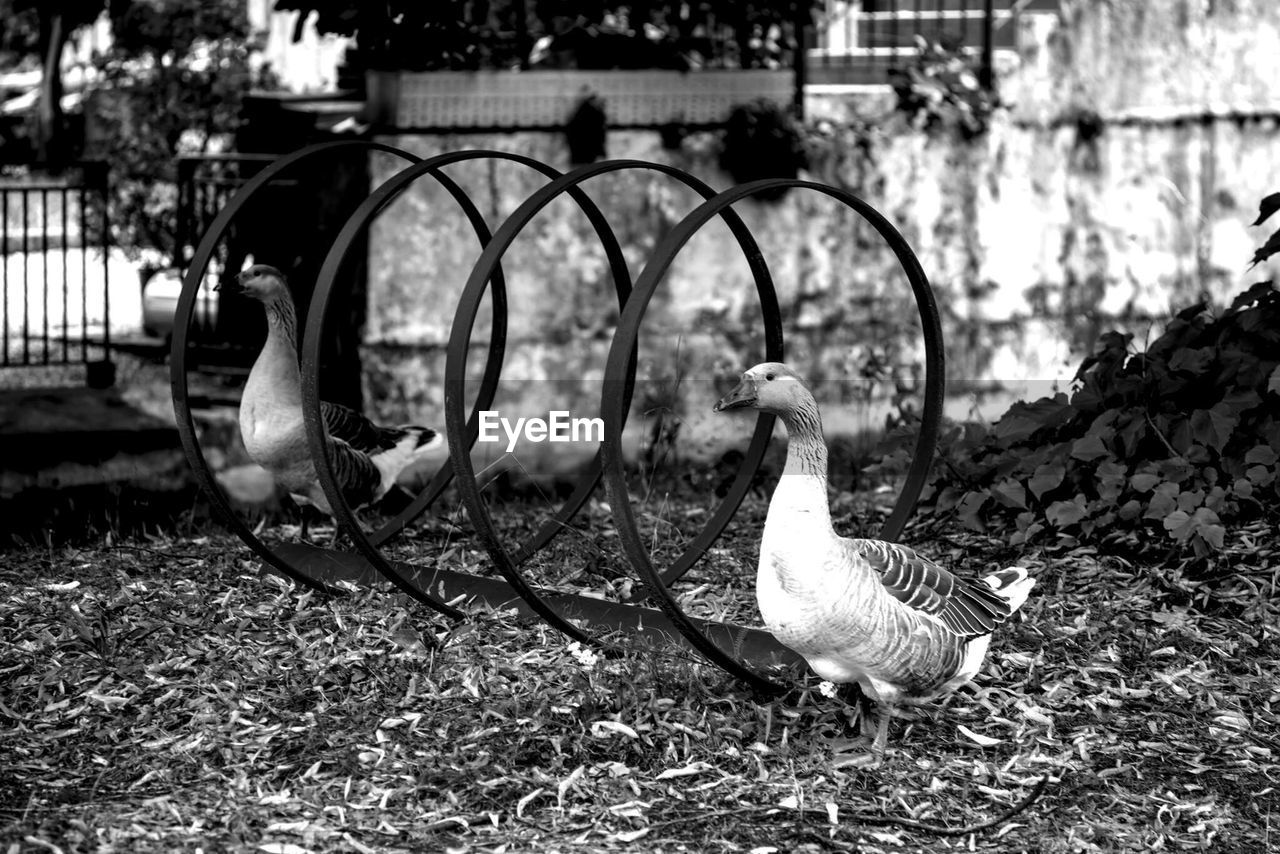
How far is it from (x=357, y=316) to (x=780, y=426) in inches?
93.2

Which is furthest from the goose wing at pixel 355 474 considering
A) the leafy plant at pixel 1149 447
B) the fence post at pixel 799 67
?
the fence post at pixel 799 67

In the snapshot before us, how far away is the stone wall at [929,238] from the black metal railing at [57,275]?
226 cm

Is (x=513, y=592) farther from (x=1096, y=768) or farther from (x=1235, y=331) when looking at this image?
(x=1235, y=331)

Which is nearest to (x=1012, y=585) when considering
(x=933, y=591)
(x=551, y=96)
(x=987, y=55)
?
(x=933, y=591)

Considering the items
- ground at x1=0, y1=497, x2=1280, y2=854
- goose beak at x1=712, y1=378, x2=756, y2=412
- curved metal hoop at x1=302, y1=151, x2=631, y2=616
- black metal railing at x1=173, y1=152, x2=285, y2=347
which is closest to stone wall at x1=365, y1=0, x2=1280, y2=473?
black metal railing at x1=173, y1=152, x2=285, y2=347

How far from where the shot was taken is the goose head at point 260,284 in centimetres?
525

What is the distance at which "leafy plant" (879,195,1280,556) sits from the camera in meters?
4.90

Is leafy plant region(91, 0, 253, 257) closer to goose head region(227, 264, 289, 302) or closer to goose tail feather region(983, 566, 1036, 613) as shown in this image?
goose head region(227, 264, 289, 302)

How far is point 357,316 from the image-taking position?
716 cm

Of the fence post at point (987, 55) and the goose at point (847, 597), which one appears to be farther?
the fence post at point (987, 55)

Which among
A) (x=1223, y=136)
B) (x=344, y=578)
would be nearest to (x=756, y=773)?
(x=344, y=578)

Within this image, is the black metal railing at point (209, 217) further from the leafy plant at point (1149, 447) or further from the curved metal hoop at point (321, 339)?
the leafy plant at point (1149, 447)

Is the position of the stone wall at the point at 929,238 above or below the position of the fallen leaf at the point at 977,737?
above

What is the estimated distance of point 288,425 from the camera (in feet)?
16.8
